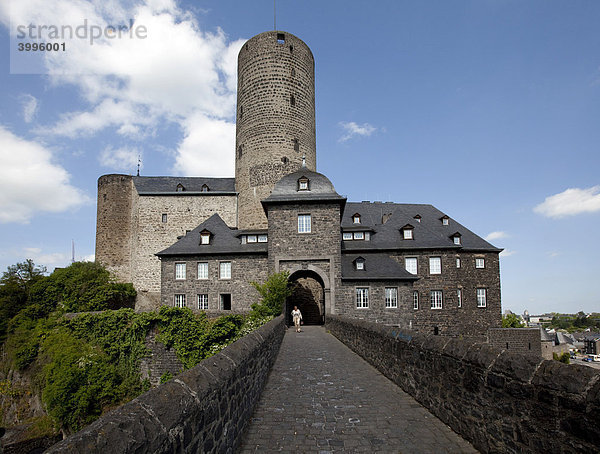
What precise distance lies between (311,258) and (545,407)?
18.7 m

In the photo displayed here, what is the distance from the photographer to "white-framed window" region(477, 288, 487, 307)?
2930cm

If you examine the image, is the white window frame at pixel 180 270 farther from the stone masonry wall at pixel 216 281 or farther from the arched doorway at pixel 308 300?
the arched doorway at pixel 308 300

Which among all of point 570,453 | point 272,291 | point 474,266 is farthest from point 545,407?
point 474,266

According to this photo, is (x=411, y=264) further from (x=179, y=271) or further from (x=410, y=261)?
(x=179, y=271)

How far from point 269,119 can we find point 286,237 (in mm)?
13664

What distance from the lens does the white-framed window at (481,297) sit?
29302 millimetres

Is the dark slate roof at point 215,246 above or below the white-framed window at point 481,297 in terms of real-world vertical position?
above

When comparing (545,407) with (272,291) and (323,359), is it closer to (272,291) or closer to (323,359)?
(323,359)

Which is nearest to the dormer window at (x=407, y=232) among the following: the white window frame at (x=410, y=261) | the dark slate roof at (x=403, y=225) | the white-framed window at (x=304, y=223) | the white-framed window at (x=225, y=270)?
the dark slate roof at (x=403, y=225)

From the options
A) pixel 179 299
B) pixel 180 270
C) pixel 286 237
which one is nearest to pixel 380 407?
pixel 286 237

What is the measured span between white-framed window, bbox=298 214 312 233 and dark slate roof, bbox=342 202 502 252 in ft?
16.0

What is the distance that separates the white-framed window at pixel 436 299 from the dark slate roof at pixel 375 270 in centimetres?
454

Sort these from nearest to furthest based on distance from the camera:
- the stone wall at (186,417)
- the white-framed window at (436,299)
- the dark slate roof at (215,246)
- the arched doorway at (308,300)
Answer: the stone wall at (186,417) → the dark slate roof at (215,246) → the white-framed window at (436,299) → the arched doorway at (308,300)

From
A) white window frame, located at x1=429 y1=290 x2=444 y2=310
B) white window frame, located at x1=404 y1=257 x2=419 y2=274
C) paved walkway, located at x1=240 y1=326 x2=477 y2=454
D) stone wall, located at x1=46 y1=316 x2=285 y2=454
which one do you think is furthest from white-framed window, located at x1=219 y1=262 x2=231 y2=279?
stone wall, located at x1=46 y1=316 x2=285 y2=454
